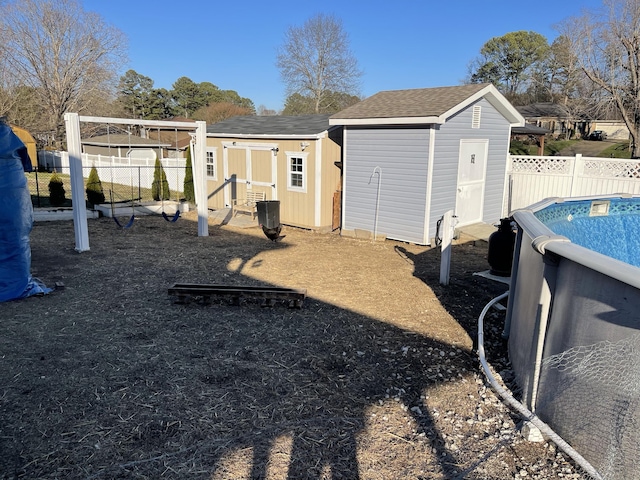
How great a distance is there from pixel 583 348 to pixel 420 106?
8071 millimetres

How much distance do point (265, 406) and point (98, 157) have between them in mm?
24978

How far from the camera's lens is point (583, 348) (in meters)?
2.65

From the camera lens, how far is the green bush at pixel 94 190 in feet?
46.8

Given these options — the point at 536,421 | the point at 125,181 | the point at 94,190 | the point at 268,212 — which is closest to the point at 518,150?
the point at 125,181

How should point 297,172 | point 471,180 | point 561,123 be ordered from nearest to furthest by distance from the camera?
point 471,180 → point 297,172 → point 561,123

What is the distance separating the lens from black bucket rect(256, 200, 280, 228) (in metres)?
10.1

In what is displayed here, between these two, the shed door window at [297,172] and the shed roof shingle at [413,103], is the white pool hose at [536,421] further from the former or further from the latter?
the shed door window at [297,172]

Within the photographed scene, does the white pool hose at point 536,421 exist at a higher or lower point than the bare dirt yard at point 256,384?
higher

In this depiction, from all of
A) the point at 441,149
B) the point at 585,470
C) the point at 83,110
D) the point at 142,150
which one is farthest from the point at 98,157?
the point at 585,470

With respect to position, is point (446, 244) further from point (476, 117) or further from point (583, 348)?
point (476, 117)

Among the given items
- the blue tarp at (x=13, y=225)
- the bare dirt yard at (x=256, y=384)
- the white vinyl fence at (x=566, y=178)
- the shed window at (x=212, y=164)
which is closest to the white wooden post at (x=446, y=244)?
the bare dirt yard at (x=256, y=384)

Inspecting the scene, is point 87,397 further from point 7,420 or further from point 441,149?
point 441,149

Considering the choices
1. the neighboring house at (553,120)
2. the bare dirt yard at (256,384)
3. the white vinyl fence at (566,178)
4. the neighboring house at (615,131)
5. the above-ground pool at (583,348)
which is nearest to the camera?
the above-ground pool at (583,348)

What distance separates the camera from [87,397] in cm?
360
